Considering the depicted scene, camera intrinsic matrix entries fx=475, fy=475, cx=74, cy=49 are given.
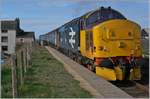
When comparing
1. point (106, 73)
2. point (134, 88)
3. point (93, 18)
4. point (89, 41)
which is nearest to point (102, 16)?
point (93, 18)

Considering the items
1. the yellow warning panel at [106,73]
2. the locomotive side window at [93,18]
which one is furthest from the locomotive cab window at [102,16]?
the yellow warning panel at [106,73]

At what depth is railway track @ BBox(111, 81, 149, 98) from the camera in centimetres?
1555

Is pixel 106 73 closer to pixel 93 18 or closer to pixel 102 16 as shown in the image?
pixel 102 16

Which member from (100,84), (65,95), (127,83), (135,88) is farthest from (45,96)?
(127,83)

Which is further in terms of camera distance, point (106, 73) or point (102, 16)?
point (102, 16)

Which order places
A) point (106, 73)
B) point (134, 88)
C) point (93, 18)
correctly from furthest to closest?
point (93, 18) → point (106, 73) → point (134, 88)

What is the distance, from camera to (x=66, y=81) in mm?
16891

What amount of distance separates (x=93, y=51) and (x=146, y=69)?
363 cm

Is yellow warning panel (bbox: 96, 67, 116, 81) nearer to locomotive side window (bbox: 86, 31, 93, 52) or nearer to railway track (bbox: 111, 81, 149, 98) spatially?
railway track (bbox: 111, 81, 149, 98)

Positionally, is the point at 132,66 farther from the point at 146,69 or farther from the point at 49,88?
the point at 49,88

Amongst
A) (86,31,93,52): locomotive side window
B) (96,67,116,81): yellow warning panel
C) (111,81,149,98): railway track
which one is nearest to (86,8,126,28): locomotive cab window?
(86,31,93,52): locomotive side window

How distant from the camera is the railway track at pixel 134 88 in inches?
612

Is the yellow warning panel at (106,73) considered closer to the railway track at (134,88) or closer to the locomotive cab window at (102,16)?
the railway track at (134,88)

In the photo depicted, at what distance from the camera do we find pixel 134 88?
17.6 metres
